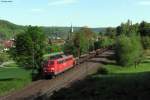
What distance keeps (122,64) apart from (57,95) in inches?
2260

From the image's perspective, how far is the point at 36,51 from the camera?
226ft

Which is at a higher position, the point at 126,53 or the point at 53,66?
the point at 53,66

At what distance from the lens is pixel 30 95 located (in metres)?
48.5

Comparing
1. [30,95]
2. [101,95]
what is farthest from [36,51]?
[101,95]

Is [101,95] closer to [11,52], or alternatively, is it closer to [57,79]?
[57,79]

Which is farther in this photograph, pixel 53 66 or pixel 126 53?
pixel 126 53

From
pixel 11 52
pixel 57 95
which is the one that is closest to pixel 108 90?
pixel 57 95

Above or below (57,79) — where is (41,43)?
above

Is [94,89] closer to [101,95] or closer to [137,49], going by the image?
[101,95]

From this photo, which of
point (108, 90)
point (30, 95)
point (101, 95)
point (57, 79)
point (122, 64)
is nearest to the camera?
point (101, 95)

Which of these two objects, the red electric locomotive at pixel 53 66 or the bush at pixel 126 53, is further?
the bush at pixel 126 53

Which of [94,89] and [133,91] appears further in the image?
[94,89]

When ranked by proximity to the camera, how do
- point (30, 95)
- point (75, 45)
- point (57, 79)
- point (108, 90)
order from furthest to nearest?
1. point (75, 45)
2. point (57, 79)
3. point (30, 95)
4. point (108, 90)

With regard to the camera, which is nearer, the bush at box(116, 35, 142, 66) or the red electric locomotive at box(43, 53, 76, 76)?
the red electric locomotive at box(43, 53, 76, 76)
